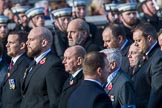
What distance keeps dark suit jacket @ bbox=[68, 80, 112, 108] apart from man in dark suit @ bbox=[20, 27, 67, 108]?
2.12 m

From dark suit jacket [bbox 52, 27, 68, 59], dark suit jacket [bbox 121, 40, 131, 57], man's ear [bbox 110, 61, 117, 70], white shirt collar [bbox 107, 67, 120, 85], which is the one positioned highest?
man's ear [bbox 110, 61, 117, 70]

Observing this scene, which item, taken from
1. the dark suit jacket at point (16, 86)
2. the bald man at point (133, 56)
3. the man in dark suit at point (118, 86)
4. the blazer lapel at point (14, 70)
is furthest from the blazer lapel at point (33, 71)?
the man in dark suit at point (118, 86)

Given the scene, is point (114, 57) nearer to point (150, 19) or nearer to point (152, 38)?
point (152, 38)

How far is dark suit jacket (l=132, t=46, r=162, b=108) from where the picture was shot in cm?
→ 1081

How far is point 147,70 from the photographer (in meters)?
11.2

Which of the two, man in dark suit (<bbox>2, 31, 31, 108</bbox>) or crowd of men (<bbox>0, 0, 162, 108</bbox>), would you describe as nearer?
crowd of men (<bbox>0, 0, 162, 108</bbox>)

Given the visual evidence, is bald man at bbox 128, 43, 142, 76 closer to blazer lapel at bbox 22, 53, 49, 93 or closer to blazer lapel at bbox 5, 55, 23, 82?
blazer lapel at bbox 22, 53, 49, 93

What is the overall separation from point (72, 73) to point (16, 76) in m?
1.66

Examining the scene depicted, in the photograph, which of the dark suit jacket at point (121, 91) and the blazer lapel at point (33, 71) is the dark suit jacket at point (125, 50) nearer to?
the blazer lapel at point (33, 71)

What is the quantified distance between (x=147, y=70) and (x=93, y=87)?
2.34 metres

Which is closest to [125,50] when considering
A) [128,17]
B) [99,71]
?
[128,17]

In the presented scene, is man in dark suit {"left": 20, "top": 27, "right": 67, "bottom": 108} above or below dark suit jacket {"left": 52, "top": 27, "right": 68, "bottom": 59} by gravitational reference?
above

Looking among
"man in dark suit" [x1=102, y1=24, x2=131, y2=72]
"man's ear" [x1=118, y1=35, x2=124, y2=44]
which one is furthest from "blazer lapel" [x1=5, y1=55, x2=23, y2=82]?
"man's ear" [x1=118, y1=35, x2=124, y2=44]

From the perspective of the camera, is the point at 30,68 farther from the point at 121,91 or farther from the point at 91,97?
the point at 91,97
